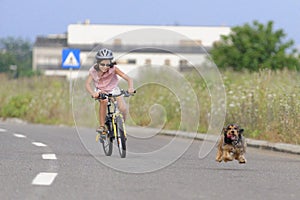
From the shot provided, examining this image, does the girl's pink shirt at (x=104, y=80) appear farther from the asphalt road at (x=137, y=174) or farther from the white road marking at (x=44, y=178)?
the white road marking at (x=44, y=178)

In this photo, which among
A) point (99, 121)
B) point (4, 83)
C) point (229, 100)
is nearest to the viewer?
point (99, 121)

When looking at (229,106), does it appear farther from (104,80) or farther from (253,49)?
→ (253,49)

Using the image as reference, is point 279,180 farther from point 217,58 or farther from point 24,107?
point 217,58

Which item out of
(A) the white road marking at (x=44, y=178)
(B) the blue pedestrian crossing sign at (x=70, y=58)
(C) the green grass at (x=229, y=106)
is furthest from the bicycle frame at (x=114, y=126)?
(B) the blue pedestrian crossing sign at (x=70, y=58)

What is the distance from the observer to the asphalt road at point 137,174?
9797mm

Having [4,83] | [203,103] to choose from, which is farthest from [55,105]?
[203,103]

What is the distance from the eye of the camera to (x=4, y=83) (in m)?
44.5

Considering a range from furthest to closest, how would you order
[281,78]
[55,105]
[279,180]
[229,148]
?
[55,105], [281,78], [229,148], [279,180]

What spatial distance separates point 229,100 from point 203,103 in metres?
1.42

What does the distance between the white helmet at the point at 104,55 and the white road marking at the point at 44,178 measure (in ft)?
9.59

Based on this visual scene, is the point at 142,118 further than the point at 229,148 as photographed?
Yes

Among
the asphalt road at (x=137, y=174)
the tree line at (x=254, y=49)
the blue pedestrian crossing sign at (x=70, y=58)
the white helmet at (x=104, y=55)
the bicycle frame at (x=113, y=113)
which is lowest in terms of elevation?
the asphalt road at (x=137, y=174)

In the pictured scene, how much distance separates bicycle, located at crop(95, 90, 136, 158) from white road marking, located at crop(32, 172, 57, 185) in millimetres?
2978

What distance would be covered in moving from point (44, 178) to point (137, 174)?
1.48 meters
